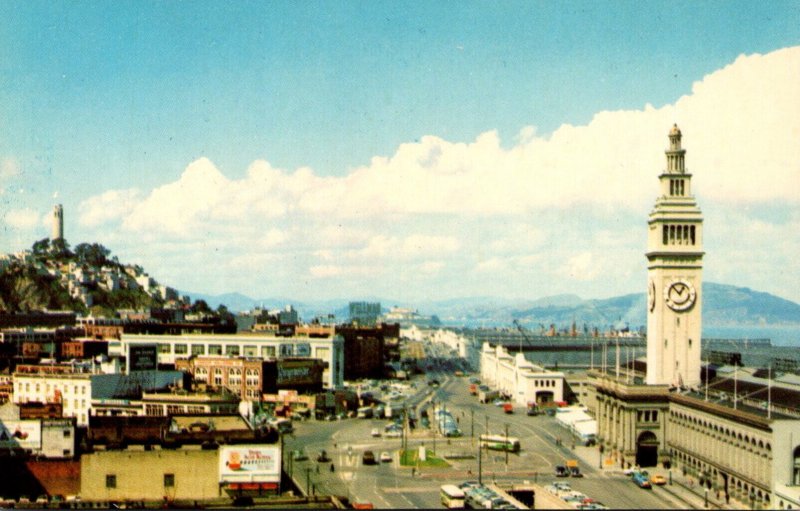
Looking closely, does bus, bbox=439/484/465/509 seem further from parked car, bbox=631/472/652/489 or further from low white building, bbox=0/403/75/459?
low white building, bbox=0/403/75/459

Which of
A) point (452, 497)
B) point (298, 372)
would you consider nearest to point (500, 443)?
point (452, 497)

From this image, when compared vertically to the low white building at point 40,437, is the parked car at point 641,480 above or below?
below

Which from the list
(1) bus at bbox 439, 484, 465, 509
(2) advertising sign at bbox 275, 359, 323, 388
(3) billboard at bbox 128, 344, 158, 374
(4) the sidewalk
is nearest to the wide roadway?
(4) the sidewalk

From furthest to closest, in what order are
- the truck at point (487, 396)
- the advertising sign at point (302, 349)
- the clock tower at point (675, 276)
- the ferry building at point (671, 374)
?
1. the advertising sign at point (302, 349)
2. the truck at point (487, 396)
3. the clock tower at point (675, 276)
4. the ferry building at point (671, 374)

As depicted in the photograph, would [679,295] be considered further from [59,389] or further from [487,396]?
[59,389]

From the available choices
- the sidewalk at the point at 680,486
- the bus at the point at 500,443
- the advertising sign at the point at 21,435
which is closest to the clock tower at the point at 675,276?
the sidewalk at the point at 680,486

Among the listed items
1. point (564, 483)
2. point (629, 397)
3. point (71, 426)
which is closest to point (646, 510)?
point (564, 483)

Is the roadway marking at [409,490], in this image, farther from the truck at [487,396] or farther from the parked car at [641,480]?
the truck at [487,396]
